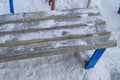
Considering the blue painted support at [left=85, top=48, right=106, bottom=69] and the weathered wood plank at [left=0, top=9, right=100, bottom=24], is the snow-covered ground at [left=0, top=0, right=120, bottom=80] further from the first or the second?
the weathered wood plank at [left=0, top=9, right=100, bottom=24]

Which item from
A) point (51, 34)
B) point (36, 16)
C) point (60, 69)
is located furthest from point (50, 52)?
point (60, 69)

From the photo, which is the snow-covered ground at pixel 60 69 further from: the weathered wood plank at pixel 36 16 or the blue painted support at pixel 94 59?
the weathered wood plank at pixel 36 16

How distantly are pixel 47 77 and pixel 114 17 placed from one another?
1.51 metres

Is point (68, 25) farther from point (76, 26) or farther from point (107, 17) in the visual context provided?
point (107, 17)

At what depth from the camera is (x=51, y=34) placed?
194 centimetres

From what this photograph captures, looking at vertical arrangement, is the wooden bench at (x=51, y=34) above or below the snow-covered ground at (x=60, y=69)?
above

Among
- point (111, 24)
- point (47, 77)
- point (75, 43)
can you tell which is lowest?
point (47, 77)

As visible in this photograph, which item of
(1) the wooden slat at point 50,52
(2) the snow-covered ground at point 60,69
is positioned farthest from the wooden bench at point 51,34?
(2) the snow-covered ground at point 60,69

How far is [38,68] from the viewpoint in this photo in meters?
2.38

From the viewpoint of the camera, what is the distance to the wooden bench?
1806mm

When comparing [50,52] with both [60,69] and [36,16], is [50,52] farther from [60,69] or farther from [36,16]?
[60,69]

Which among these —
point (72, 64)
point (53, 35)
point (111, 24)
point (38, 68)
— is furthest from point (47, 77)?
point (111, 24)

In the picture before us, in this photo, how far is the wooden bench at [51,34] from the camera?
5.92 ft

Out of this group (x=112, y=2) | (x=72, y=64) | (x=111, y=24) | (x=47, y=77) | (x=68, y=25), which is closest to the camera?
(x=68, y=25)
